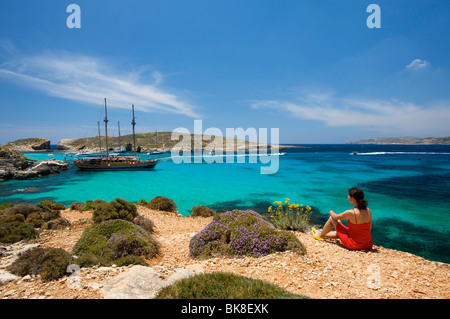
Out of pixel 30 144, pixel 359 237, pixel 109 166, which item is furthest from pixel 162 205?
pixel 30 144

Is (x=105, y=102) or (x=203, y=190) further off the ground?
(x=105, y=102)

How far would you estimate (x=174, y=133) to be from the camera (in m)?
129

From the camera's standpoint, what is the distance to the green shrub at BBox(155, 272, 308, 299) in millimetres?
2967

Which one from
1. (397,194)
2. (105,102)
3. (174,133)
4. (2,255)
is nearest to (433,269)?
(2,255)

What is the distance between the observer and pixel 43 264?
3932 mm

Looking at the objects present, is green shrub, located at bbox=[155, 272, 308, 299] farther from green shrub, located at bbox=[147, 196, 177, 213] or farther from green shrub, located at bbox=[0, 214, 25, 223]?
green shrub, located at bbox=[147, 196, 177, 213]

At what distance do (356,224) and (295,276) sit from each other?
2.55 meters

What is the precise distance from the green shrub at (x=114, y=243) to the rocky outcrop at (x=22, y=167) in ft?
117

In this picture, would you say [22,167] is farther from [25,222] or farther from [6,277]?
[6,277]

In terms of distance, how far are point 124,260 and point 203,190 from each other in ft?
58.1

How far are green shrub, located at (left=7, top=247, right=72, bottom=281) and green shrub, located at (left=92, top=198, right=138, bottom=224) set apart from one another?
380 cm

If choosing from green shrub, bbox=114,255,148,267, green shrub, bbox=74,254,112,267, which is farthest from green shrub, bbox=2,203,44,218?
green shrub, bbox=114,255,148,267
